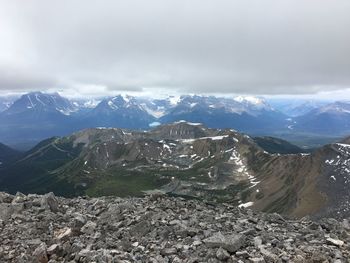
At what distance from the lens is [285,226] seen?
30.4 meters

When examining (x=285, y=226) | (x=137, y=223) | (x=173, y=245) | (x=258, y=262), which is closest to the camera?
(x=258, y=262)

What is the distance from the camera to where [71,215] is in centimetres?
3228

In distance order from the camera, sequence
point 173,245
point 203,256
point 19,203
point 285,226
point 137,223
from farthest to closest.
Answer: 1. point 19,203
2. point 285,226
3. point 137,223
4. point 173,245
5. point 203,256

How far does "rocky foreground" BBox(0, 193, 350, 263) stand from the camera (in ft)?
73.8

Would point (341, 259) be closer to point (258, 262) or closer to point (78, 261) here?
point (258, 262)

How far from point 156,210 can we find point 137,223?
12.6 feet

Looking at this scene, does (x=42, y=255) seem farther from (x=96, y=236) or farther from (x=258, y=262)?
(x=258, y=262)

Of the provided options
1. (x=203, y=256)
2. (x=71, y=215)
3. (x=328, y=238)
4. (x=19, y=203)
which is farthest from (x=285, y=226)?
(x=19, y=203)

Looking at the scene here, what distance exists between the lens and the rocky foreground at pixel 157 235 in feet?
73.8

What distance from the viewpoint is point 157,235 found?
86.3 feet

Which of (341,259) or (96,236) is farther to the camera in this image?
(96,236)

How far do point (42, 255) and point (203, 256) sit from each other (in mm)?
8768

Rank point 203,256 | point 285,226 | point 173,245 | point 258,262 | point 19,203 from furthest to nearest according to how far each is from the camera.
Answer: point 19,203 < point 285,226 < point 173,245 < point 203,256 < point 258,262

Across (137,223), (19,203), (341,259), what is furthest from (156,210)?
(341,259)
